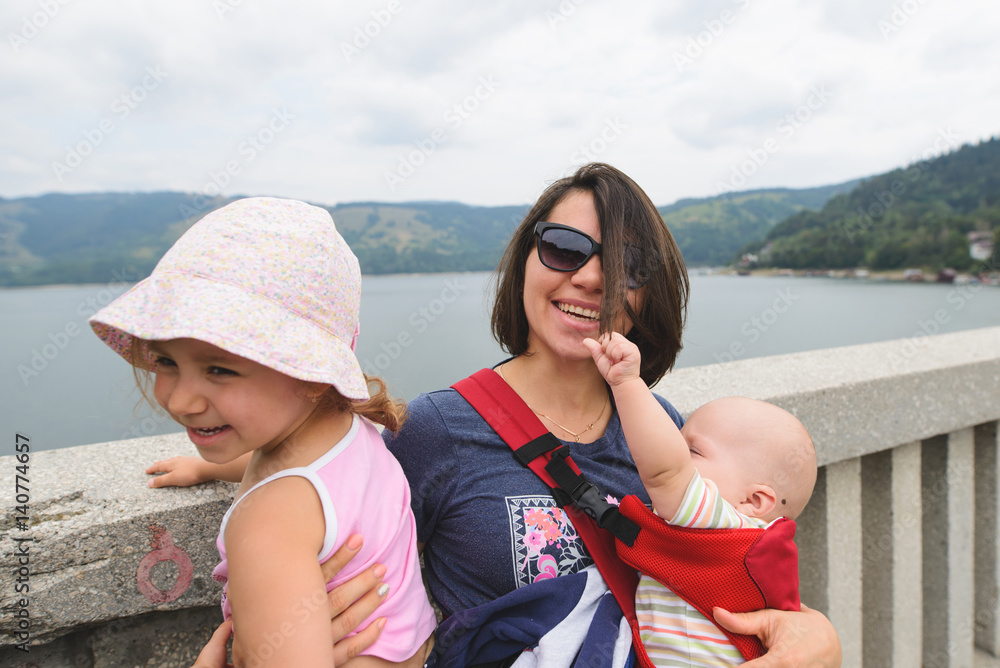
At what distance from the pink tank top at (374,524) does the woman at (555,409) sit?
4.3 inches

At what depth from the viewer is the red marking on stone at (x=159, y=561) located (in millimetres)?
1404

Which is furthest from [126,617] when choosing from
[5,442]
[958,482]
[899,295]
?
[899,295]

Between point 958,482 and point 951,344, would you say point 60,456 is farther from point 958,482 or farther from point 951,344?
point 951,344

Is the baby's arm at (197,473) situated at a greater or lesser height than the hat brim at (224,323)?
lesser

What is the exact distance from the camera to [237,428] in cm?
119

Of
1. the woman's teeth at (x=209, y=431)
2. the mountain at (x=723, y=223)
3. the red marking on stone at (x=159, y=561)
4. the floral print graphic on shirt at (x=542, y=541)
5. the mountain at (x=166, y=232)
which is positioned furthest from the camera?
the mountain at (x=723, y=223)

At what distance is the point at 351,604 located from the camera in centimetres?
127

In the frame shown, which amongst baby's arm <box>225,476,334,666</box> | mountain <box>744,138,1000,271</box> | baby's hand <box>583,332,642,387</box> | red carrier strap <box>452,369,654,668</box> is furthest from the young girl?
mountain <box>744,138,1000,271</box>

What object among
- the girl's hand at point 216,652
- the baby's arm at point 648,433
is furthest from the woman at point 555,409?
the girl's hand at point 216,652

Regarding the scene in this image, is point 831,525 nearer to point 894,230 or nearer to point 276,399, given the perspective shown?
point 276,399

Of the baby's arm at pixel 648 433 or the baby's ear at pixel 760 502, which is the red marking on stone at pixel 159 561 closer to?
the baby's arm at pixel 648 433

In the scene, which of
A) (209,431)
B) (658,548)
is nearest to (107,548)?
(209,431)

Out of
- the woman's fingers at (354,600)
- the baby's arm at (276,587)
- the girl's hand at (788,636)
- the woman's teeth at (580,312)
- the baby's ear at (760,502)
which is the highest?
the woman's teeth at (580,312)

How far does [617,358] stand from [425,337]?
12.4 feet
